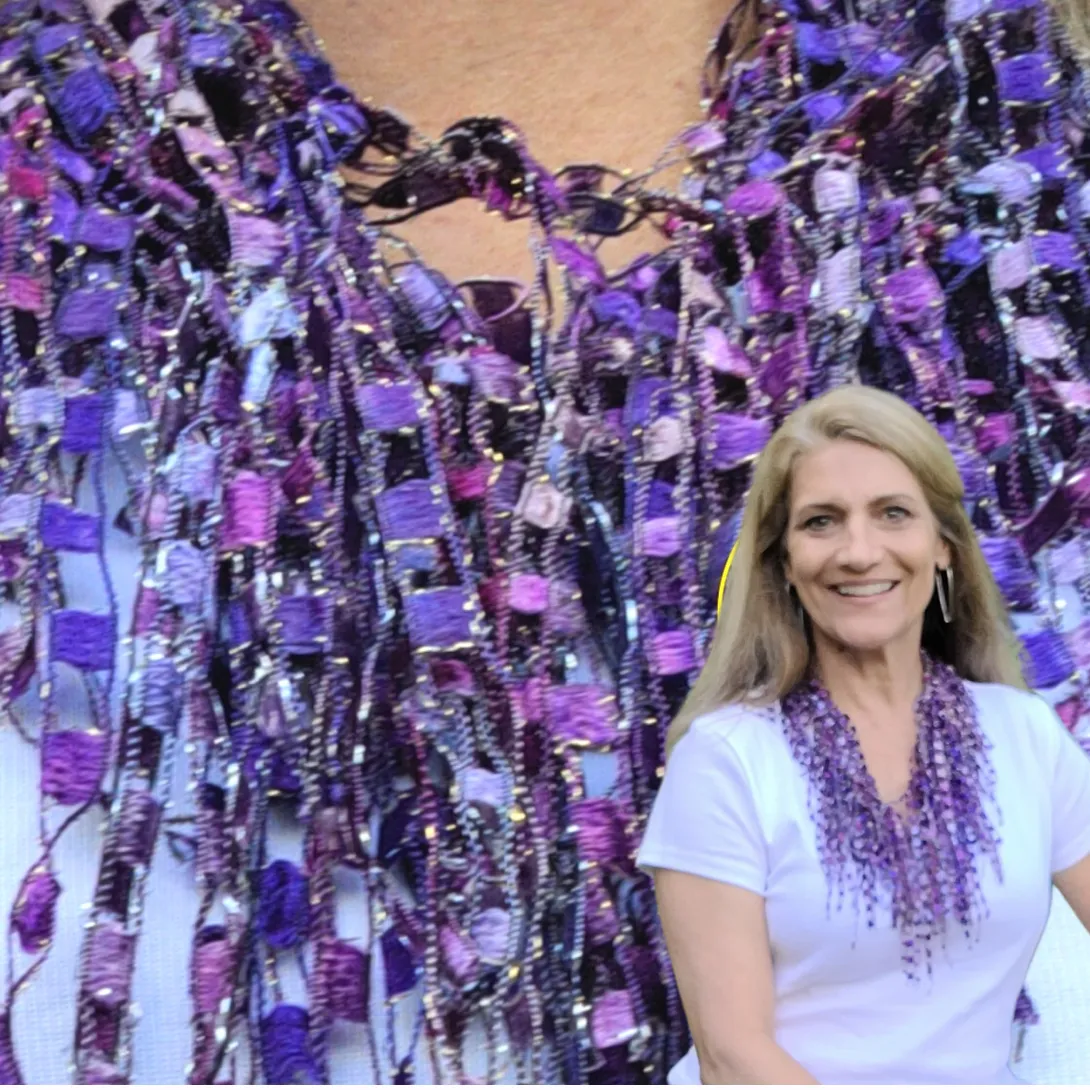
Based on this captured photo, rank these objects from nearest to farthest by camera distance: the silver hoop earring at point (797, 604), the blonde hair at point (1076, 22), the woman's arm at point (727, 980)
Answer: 1. the woman's arm at point (727, 980)
2. the silver hoop earring at point (797, 604)
3. the blonde hair at point (1076, 22)

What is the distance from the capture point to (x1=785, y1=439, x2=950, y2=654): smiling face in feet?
2.51

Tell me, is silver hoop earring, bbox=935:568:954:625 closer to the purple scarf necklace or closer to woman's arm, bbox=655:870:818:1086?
the purple scarf necklace

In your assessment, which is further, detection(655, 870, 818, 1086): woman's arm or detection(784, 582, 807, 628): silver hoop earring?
detection(784, 582, 807, 628): silver hoop earring

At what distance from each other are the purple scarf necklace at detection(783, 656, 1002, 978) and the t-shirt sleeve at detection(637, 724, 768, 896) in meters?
0.04

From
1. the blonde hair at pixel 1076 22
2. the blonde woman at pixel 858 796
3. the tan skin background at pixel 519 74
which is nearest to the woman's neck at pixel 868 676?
the blonde woman at pixel 858 796

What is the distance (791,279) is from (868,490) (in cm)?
24

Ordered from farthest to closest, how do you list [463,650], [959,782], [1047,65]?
[1047,65], [463,650], [959,782]

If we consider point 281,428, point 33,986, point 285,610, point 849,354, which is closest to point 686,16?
point 849,354

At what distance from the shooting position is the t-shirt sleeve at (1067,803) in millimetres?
808

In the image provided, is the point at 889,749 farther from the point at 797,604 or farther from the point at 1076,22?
the point at 1076,22

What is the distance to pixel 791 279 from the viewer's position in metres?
0.95

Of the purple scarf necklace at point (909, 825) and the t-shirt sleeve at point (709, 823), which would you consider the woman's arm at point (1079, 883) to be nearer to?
the purple scarf necklace at point (909, 825)

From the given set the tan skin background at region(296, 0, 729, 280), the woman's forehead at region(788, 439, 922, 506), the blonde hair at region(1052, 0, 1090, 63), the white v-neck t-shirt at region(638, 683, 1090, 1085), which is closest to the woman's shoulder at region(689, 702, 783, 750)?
the white v-neck t-shirt at region(638, 683, 1090, 1085)

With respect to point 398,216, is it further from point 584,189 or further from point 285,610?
point 285,610
